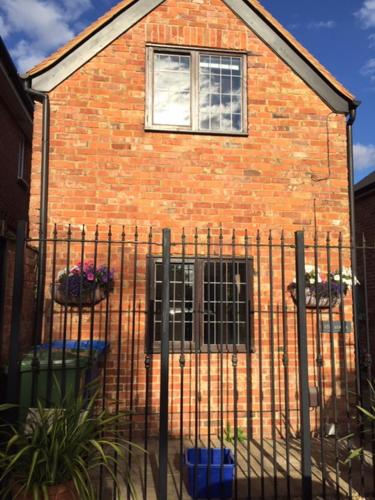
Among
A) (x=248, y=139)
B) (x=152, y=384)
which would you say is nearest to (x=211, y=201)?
(x=248, y=139)

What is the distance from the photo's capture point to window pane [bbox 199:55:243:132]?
619 cm

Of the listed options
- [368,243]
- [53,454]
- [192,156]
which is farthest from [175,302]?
[368,243]

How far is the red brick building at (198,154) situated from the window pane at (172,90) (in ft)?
0.05

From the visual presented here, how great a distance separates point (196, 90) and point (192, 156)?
106 cm

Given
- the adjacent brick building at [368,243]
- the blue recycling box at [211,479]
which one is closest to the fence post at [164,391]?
the blue recycling box at [211,479]

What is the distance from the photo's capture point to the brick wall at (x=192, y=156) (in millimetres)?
5750

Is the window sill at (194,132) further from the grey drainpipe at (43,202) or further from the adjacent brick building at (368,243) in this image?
the adjacent brick building at (368,243)

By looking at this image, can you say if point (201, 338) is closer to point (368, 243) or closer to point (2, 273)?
point (2, 273)

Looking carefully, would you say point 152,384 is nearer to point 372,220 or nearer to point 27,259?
point 27,259

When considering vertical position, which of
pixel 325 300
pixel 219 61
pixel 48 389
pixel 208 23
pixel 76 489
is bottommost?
pixel 76 489

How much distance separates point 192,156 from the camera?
235 inches

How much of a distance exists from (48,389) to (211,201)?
11.3 feet

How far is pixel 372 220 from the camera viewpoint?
948 cm

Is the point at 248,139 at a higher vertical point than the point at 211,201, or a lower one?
higher
